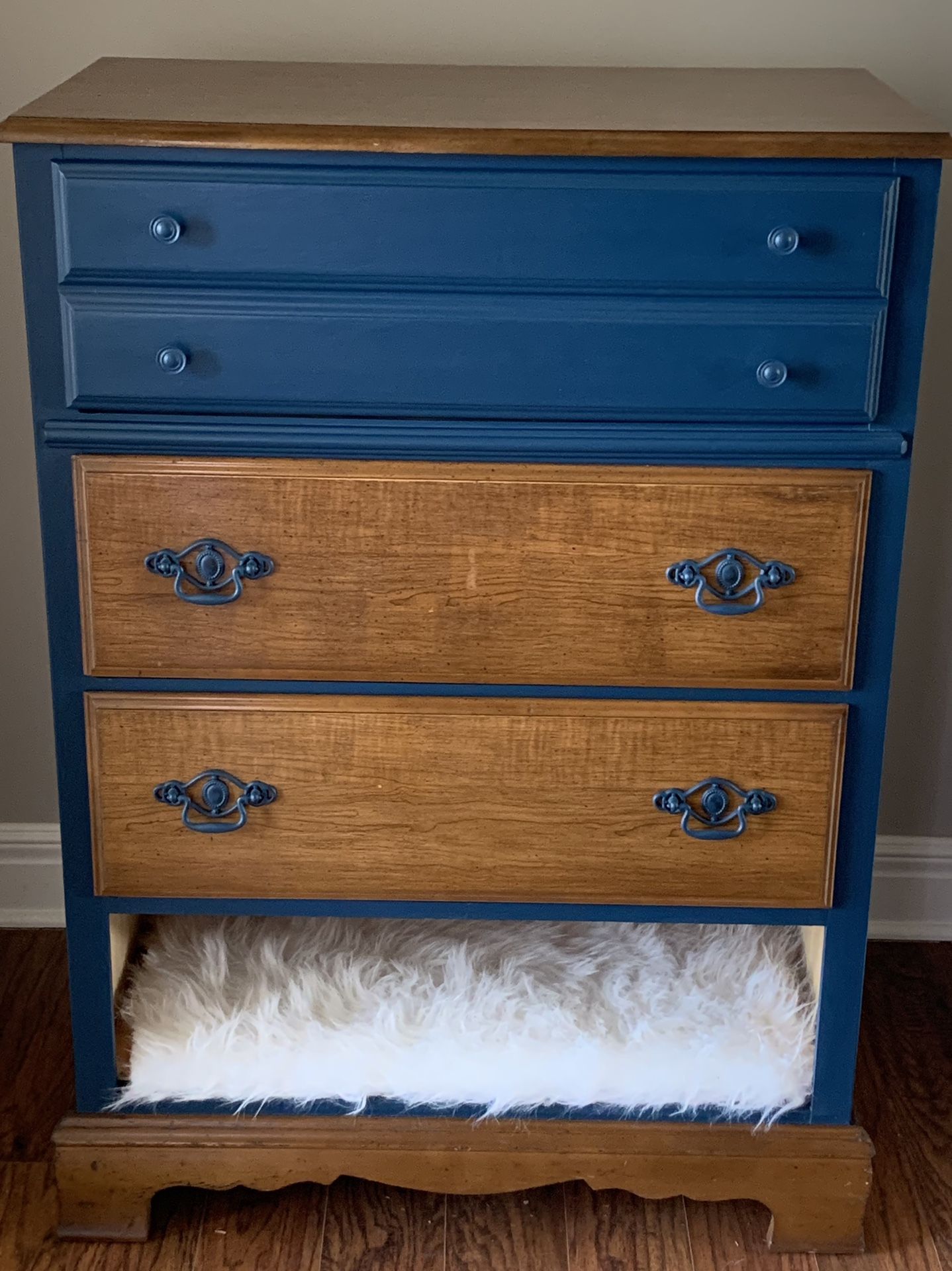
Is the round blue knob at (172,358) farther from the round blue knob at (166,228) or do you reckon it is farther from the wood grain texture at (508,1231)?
the wood grain texture at (508,1231)

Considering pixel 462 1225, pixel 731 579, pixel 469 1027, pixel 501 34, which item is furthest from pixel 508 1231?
pixel 501 34

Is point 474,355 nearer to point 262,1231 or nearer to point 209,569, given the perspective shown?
point 209,569

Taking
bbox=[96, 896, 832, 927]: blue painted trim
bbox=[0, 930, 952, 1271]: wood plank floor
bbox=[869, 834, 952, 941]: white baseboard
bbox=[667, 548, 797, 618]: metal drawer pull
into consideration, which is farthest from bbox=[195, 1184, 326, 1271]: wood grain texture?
bbox=[869, 834, 952, 941]: white baseboard

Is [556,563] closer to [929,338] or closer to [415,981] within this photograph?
[415,981]

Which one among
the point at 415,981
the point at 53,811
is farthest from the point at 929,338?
the point at 53,811

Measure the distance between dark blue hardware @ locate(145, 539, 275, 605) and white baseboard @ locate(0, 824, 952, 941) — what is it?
2.93ft

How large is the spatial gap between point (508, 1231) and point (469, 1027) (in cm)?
25

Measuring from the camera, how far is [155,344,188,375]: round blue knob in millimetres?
1345

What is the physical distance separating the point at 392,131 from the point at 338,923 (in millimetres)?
960

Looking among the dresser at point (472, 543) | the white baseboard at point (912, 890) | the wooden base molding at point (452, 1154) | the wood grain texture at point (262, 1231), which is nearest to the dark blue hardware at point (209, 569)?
the dresser at point (472, 543)

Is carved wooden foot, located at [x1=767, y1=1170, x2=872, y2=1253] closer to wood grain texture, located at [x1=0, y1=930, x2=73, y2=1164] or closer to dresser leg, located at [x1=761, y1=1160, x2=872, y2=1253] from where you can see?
dresser leg, located at [x1=761, y1=1160, x2=872, y2=1253]

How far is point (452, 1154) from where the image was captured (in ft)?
5.28

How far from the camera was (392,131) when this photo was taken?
50.3 inches

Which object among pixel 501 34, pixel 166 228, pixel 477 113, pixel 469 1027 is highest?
pixel 501 34
